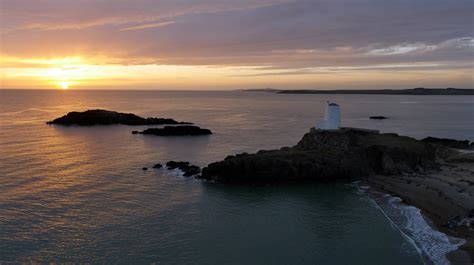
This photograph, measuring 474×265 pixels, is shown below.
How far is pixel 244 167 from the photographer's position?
36.6 meters

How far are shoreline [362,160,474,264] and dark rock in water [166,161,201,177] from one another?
1482cm

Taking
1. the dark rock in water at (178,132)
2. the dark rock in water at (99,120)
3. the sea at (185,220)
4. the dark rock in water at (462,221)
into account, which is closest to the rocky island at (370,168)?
the sea at (185,220)

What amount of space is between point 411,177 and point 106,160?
29875mm

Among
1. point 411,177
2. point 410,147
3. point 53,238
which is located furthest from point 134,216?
point 410,147

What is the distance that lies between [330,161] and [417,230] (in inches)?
541

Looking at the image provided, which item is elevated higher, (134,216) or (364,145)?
(364,145)

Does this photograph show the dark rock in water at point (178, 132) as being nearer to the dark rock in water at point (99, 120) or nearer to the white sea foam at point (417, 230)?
the dark rock in water at point (99, 120)

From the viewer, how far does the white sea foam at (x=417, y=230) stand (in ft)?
71.4

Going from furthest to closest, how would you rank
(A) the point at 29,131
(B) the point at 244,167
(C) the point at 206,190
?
(A) the point at 29,131 < (B) the point at 244,167 < (C) the point at 206,190

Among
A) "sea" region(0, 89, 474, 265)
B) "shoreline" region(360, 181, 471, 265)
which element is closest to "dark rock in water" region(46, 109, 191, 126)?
"sea" region(0, 89, 474, 265)

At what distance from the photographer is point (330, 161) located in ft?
126

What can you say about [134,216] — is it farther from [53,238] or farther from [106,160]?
[106,160]

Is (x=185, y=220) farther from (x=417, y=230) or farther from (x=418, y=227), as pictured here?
(x=418, y=227)

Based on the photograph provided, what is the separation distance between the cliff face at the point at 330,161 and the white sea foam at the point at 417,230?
625 cm
